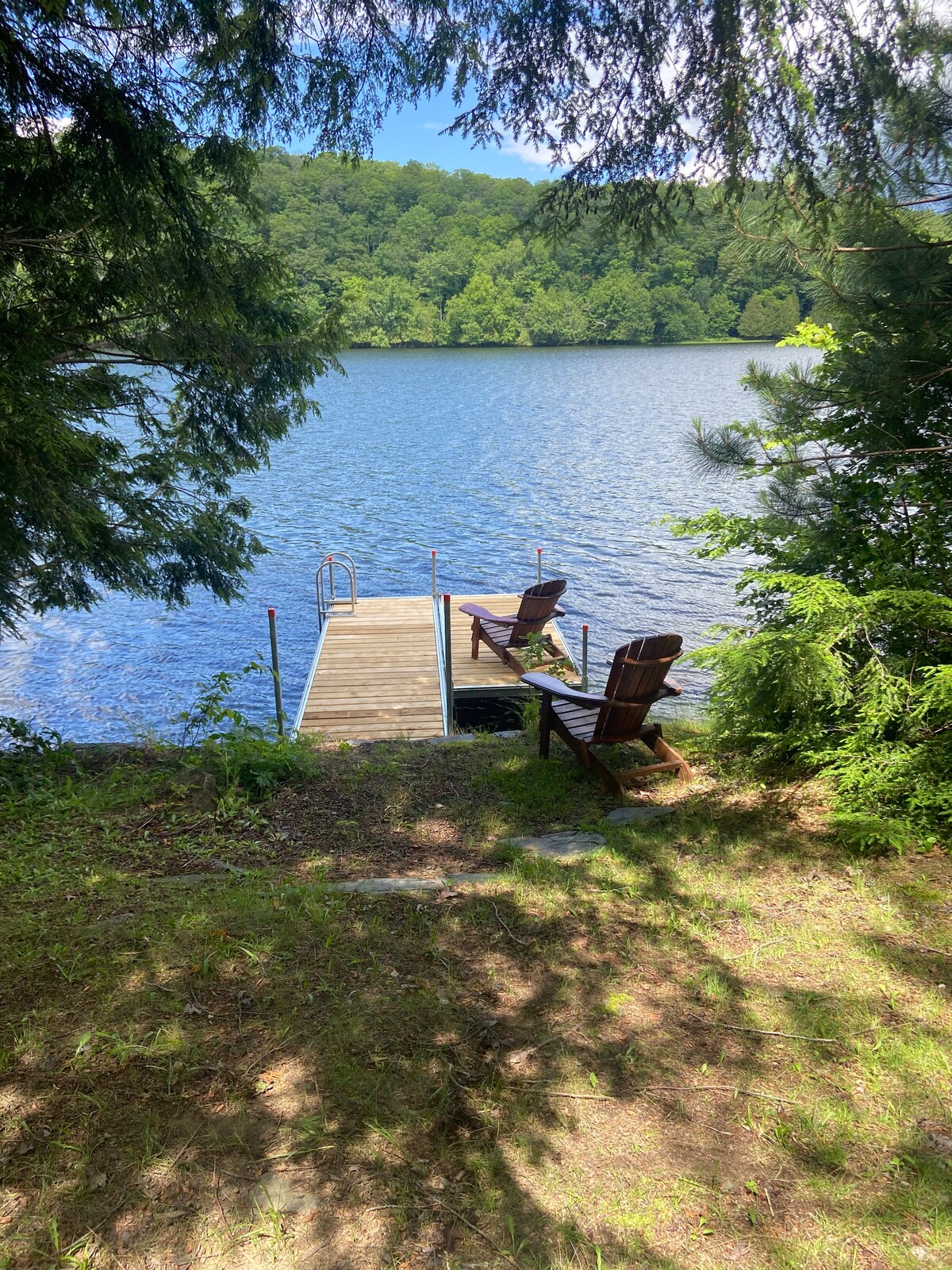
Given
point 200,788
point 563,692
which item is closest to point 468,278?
point 563,692

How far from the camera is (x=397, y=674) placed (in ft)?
33.9

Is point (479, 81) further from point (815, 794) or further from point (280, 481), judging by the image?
point (280, 481)

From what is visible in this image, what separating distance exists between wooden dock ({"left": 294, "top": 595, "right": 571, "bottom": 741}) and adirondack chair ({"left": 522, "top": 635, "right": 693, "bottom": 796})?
8.75ft

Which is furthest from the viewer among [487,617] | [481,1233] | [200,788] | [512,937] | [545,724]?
[487,617]

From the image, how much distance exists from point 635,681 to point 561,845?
1.30 metres

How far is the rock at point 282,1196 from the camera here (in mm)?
1965

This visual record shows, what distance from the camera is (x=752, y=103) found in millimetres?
3936

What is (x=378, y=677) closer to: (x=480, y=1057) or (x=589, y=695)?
(x=589, y=695)

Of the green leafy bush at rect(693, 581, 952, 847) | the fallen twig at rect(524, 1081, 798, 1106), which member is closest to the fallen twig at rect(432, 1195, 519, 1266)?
the fallen twig at rect(524, 1081, 798, 1106)

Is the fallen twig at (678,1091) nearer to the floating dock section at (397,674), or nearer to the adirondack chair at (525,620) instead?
the floating dock section at (397,674)

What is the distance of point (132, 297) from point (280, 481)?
2254 cm

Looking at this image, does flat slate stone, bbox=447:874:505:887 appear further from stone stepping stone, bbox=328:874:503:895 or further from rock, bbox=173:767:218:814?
rock, bbox=173:767:218:814

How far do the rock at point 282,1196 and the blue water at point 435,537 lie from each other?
21.8ft

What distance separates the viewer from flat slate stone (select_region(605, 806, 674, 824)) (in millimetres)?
4289
